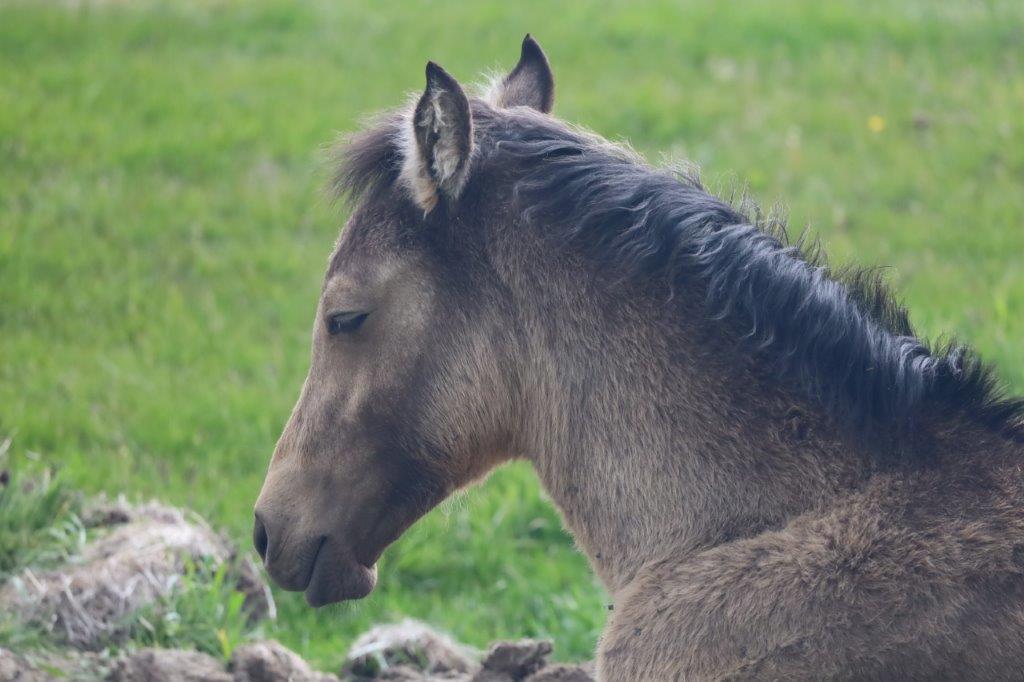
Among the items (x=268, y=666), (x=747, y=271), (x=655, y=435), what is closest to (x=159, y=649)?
(x=268, y=666)

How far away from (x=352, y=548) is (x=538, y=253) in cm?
98

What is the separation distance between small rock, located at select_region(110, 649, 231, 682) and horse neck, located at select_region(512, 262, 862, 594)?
1.51 meters

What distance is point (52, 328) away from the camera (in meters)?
7.69

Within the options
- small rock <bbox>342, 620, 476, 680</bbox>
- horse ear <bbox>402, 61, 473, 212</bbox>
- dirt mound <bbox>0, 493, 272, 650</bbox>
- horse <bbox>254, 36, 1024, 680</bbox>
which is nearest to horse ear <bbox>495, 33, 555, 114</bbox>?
horse <bbox>254, 36, 1024, 680</bbox>

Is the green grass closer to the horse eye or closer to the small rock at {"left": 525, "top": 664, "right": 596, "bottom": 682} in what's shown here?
the small rock at {"left": 525, "top": 664, "right": 596, "bottom": 682}

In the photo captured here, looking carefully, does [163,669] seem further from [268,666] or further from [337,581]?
[337,581]

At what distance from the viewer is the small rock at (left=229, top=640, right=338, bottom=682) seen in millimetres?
4156

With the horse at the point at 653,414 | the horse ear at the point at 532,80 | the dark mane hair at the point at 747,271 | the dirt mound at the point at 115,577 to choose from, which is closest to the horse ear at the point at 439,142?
the horse at the point at 653,414

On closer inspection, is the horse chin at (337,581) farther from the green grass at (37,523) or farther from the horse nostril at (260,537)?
the green grass at (37,523)

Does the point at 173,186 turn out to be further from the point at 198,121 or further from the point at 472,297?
the point at 472,297

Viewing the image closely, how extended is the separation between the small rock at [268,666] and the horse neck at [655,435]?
51.8 inches

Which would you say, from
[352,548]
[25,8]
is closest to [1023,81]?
[352,548]

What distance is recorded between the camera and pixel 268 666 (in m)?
4.16

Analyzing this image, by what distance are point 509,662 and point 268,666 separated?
0.81 metres
